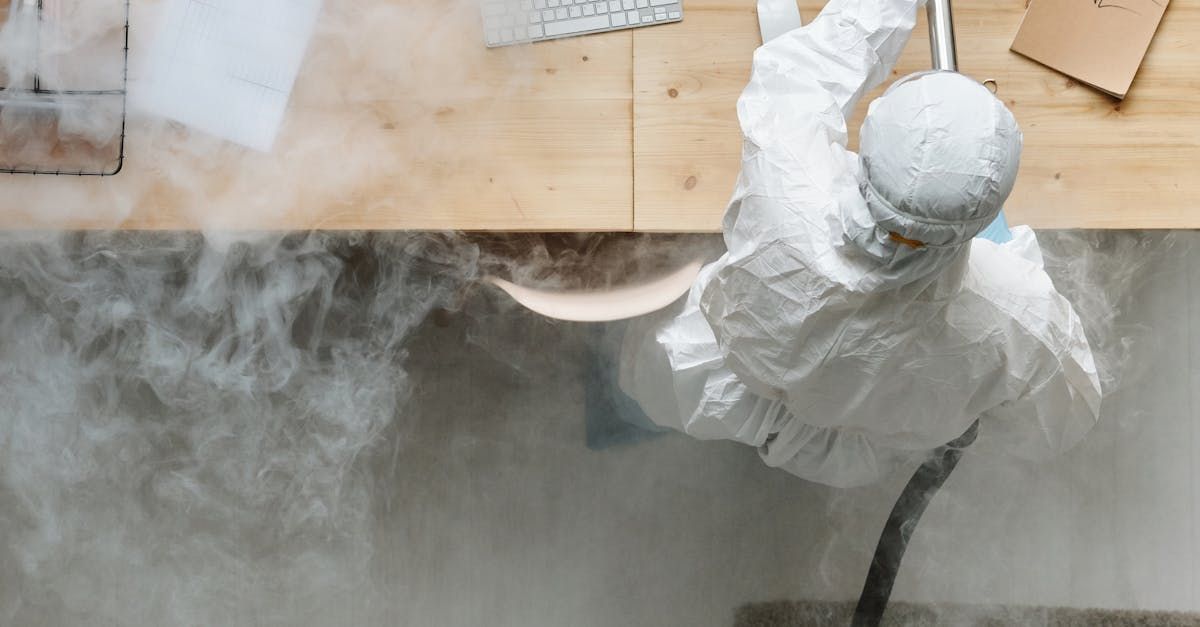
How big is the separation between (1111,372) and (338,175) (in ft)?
4.93

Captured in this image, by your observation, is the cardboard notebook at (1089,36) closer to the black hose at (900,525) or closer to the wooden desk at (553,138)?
the wooden desk at (553,138)

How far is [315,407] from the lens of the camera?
5.23ft

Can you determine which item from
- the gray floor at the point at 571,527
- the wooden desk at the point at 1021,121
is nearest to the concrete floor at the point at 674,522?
the gray floor at the point at 571,527

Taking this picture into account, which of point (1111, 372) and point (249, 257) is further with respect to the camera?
point (1111, 372)

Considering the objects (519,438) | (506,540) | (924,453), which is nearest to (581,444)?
(519,438)

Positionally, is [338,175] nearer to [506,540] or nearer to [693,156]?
→ [693,156]

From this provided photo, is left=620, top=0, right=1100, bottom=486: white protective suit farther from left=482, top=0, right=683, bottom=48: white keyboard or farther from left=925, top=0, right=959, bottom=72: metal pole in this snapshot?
left=482, top=0, right=683, bottom=48: white keyboard

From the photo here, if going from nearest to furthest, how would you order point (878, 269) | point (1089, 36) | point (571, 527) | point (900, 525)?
point (878, 269), point (1089, 36), point (900, 525), point (571, 527)

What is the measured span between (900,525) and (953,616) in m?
0.34

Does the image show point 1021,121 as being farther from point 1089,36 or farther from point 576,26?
point 576,26

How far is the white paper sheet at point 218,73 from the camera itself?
3.98 feet

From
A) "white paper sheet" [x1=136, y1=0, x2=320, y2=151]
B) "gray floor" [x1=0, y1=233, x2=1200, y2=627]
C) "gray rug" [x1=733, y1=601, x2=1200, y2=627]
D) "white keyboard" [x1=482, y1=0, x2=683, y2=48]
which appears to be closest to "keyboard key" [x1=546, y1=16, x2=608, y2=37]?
"white keyboard" [x1=482, y1=0, x2=683, y2=48]

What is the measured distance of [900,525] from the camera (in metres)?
1.48

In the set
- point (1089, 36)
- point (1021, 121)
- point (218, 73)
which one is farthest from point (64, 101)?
point (1089, 36)
